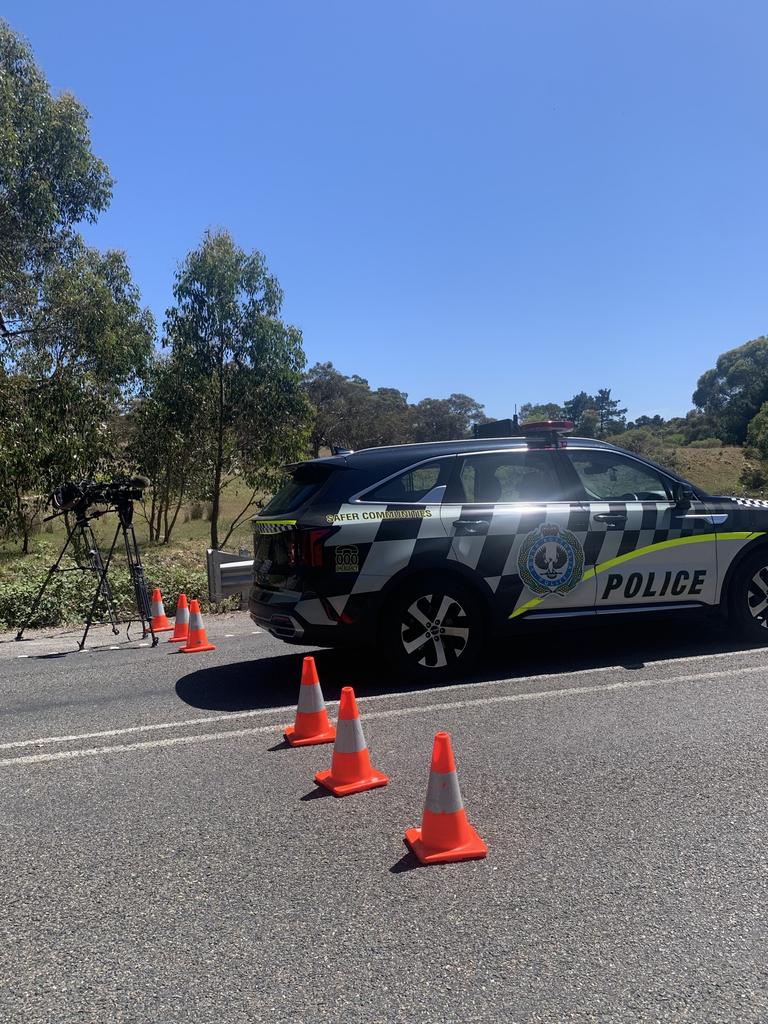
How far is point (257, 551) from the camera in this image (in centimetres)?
641

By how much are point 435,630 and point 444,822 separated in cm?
264

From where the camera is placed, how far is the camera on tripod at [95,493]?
7.78 metres

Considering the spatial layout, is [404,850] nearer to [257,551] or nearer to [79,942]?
[79,942]

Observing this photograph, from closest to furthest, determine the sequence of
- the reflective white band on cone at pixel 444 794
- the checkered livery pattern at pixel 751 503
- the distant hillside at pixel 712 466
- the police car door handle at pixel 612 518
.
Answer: the reflective white band on cone at pixel 444 794 < the police car door handle at pixel 612 518 < the checkered livery pattern at pixel 751 503 < the distant hillside at pixel 712 466

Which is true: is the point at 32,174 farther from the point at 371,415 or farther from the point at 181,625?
the point at 371,415

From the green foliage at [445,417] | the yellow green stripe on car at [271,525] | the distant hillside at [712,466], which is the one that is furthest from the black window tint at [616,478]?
the green foliage at [445,417]

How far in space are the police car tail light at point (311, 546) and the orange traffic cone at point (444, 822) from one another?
8.20ft

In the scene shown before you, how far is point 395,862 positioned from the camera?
3258 mm

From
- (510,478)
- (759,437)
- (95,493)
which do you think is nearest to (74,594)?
(95,493)

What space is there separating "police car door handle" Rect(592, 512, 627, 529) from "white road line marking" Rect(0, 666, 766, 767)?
1.26m

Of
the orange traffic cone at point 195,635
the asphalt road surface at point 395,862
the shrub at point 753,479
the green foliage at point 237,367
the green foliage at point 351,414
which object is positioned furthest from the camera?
the green foliage at point 351,414

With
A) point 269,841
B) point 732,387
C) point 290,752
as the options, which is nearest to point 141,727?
point 290,752

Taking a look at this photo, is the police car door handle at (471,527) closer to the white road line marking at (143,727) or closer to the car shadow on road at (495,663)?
the car shadow on road at (495,663)

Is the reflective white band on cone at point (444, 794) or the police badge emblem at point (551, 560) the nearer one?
the reflective white band on cone at point (444, 794)
